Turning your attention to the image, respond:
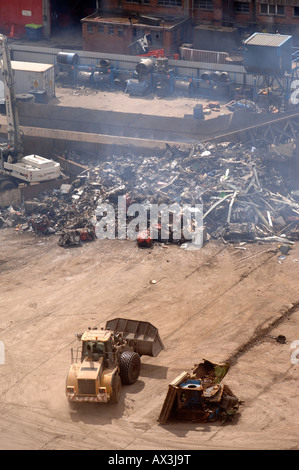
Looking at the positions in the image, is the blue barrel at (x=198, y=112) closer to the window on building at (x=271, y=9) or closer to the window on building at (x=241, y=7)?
the window on building at (x=271, y=9)

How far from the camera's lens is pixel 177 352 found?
25125 millimetres

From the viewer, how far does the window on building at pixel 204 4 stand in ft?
181

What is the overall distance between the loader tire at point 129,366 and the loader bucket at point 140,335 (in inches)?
37.7

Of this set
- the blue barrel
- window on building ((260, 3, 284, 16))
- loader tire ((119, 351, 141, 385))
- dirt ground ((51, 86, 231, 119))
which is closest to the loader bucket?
loader tire ((119, 351, 141, 385))

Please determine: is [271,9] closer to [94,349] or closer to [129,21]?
[129,21]

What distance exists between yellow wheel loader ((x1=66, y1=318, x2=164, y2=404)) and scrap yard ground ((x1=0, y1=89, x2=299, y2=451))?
1.69ft

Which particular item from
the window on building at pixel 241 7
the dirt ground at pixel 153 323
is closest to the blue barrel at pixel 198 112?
the dirt ground at pixel 153 323

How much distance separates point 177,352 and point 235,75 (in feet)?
89.9

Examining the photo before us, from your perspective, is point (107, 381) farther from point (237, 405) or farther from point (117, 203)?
point (117, 203)

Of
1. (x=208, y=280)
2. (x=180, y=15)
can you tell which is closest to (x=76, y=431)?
(x=208, y=280)

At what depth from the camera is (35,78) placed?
49.0 metres

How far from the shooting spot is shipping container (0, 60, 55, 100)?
48.8 m

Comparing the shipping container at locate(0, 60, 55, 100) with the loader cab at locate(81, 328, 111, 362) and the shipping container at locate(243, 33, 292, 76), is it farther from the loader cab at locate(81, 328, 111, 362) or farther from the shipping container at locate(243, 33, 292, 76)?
the loader cab at locate(81, 328, 111, 362)

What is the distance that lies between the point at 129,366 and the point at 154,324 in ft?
15.3
